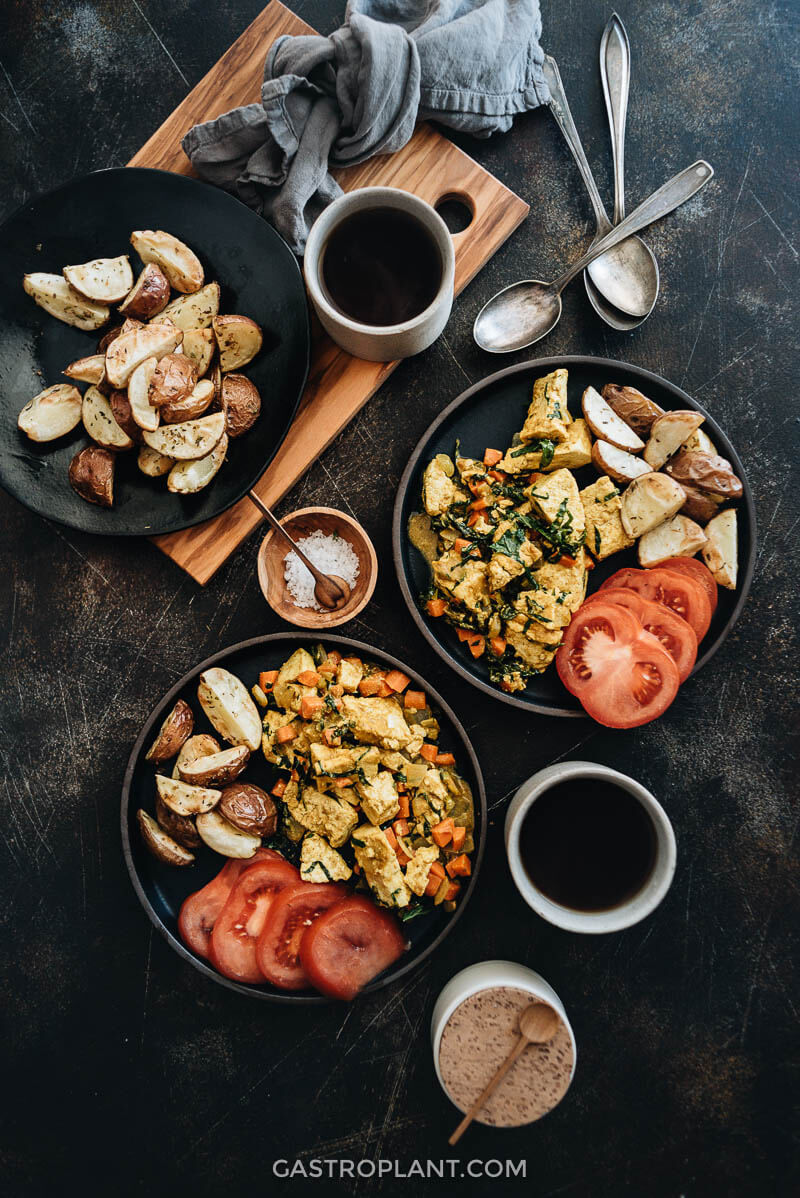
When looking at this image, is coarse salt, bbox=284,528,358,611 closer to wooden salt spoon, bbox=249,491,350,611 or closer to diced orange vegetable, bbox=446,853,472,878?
wooden salt spoon, bbox=249,491,350,611

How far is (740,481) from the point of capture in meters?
1.81

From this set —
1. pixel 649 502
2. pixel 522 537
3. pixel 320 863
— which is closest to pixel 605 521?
pixel 649 502

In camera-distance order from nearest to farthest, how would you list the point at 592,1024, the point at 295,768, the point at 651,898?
1. the point at 651,898
2. the point at 295,768
3. the point at 592,1024

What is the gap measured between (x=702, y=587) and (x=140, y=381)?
4.78 feet

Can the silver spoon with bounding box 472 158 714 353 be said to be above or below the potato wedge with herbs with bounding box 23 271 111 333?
below

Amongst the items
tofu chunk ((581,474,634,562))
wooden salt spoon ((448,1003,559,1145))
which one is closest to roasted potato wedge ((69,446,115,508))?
tofu chunk ((581,474,634,562))

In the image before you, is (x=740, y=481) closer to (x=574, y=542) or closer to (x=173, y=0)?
(x=574, y=542)

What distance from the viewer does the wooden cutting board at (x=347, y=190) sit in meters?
1.88

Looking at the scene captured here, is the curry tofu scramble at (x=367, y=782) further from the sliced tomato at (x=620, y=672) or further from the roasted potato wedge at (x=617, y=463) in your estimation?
the roasted potato wedge at (x=617, y=463)

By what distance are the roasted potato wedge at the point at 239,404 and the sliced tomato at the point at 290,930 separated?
3.84 ft

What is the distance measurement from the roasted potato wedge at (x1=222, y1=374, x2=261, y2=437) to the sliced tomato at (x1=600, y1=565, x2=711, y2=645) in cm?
103

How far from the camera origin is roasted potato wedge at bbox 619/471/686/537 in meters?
1.76

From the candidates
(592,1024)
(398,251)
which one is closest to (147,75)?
(398,251)

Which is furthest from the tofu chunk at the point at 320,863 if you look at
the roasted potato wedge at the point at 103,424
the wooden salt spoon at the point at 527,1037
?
the roasted potato wedge at the point at 103,424
